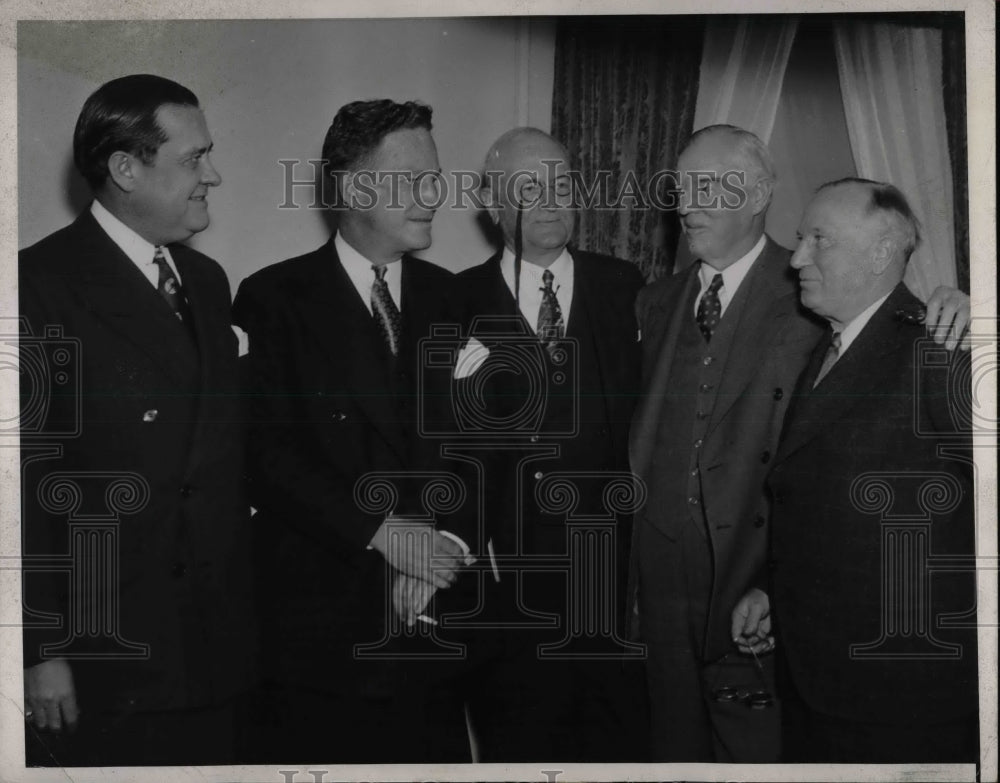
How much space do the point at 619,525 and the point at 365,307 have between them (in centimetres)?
94

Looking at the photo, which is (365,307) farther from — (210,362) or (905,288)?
(905,288)

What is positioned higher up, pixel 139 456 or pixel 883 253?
pixel 883 253

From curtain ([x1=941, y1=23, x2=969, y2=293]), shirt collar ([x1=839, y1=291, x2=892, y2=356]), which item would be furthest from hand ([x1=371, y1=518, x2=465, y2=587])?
curtain ([x1=941, y1=23, x2=969, y2=293])

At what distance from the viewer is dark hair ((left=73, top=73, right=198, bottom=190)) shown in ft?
10.5

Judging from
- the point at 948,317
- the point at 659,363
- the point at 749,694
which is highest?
the point at 948,317

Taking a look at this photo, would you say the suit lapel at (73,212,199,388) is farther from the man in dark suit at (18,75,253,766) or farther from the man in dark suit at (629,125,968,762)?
the man in dark suit at (629,125,968,762)

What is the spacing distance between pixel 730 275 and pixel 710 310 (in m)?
0.11

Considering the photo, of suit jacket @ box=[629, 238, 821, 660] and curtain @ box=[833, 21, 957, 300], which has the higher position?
curtain @ box=[833, 21, 957, 300]

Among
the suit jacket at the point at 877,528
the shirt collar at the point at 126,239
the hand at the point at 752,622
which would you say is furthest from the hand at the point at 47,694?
the suit jacket at the point at 877,528

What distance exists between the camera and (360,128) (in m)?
3.25

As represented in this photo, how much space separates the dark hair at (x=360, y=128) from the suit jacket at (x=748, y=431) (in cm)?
107

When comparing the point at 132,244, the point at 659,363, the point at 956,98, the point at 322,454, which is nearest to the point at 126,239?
the point at 132,244

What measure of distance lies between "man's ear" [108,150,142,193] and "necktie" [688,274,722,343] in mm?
1603

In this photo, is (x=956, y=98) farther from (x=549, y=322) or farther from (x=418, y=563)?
(x=418, y=563)
